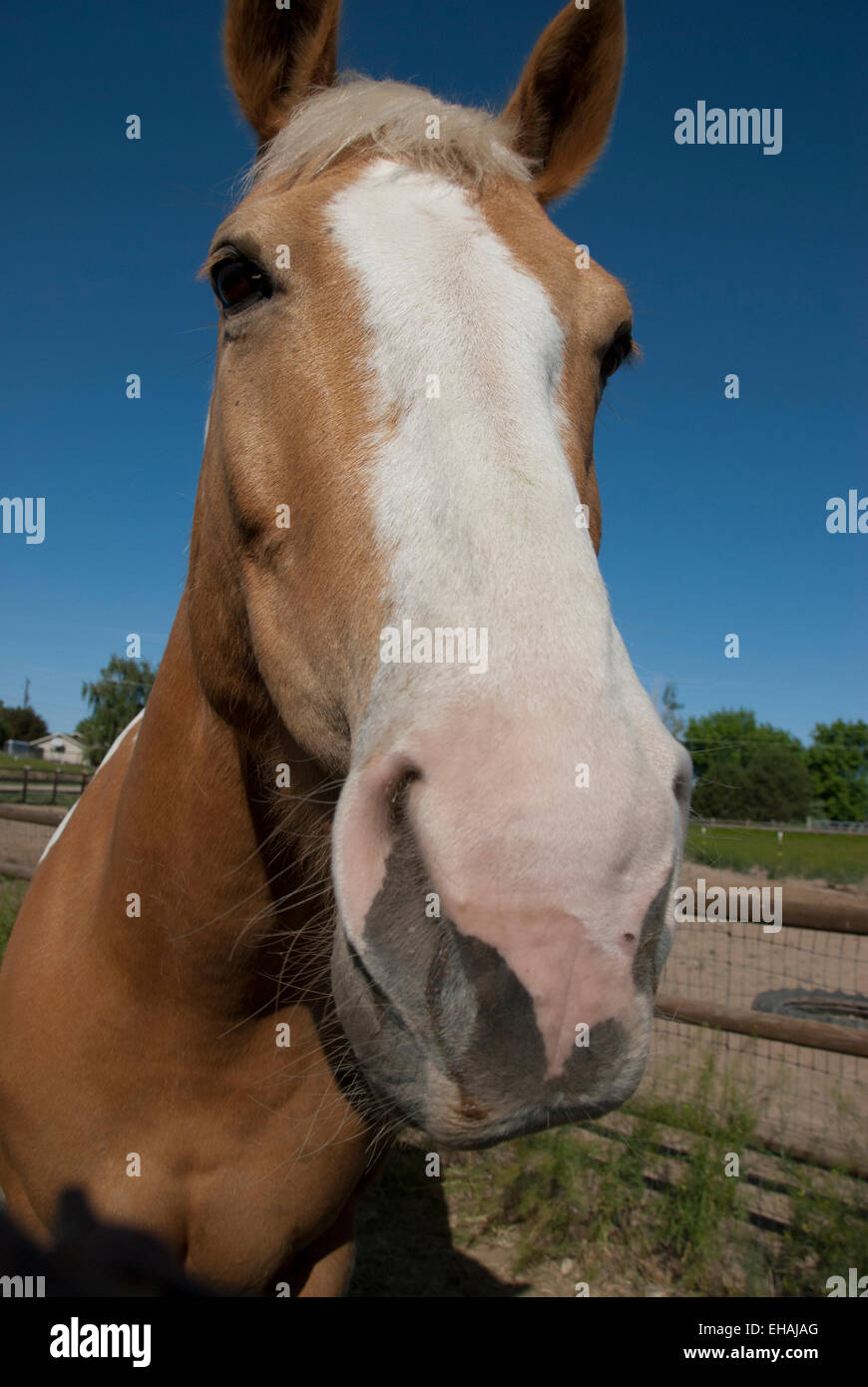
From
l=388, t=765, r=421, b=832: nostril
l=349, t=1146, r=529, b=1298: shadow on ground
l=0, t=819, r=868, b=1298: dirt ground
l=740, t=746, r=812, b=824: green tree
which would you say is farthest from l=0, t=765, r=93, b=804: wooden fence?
l=740, t=746, r=812, b=824: green tree

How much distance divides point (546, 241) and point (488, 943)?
1.64 meters

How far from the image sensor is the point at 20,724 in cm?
8200

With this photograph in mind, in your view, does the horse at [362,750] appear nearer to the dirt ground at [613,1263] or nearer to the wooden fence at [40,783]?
the dirt ground at [613,1263]

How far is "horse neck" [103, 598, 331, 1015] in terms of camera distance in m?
2.06

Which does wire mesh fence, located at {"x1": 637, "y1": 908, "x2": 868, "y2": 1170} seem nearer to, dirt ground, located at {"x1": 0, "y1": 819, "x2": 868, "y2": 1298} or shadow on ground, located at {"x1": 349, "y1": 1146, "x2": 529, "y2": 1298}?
dirt ground, located at {"x1": 0, "y1": 819, "x2": 868, "y2": 1298}

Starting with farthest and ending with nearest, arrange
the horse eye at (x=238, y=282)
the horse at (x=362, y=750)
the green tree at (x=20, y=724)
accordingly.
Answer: the green tree at (x=20, y=724) < the horse eye at (x=238, y=282) < the horse at (x=362, y=750)

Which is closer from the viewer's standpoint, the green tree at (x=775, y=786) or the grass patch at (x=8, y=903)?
the grass patch at (x=8, y=903)

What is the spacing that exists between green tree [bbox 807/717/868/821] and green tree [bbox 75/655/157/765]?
6262cm

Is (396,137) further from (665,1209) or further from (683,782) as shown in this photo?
(665,1209)

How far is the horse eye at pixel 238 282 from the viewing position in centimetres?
179

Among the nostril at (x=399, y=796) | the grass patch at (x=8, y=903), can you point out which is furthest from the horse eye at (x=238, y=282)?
the grass patch at (x=8, y=903)

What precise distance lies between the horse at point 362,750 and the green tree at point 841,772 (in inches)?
3118
